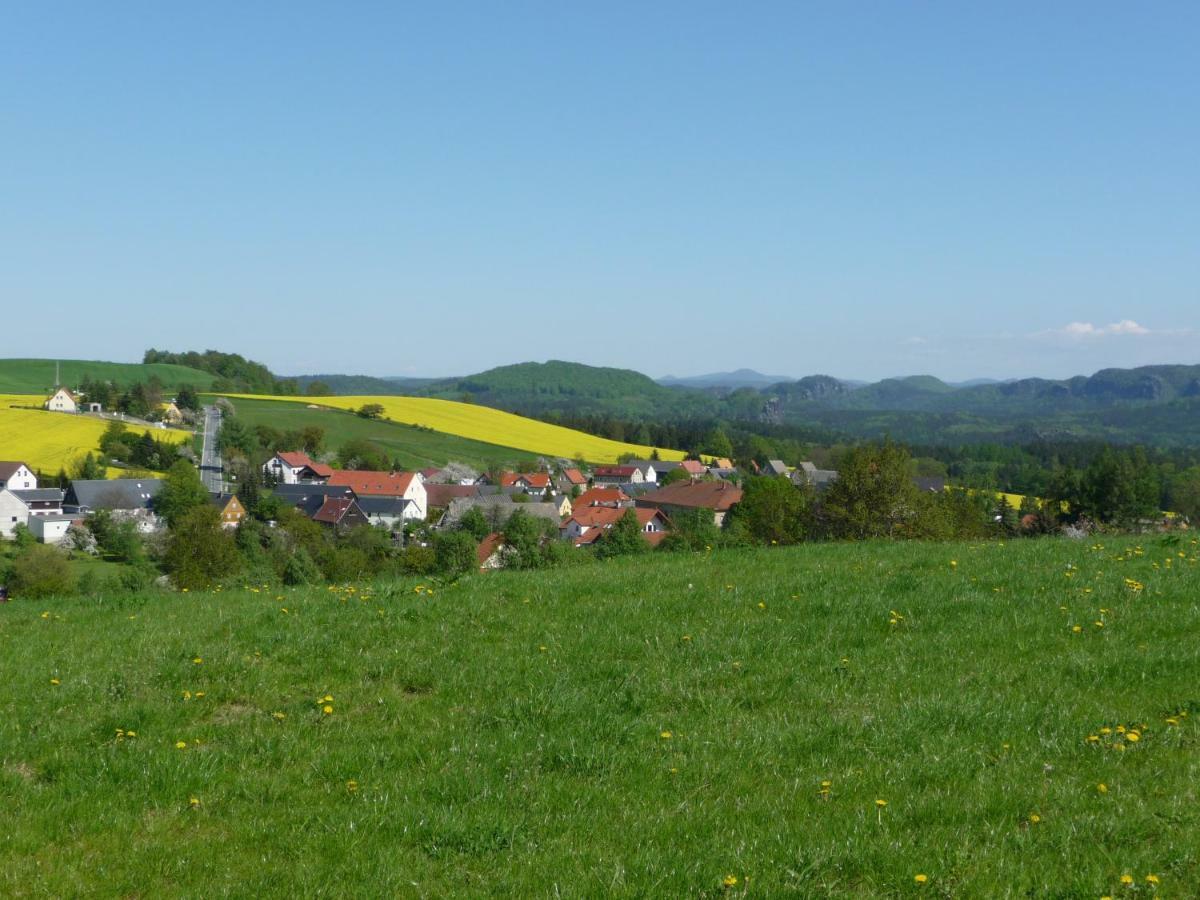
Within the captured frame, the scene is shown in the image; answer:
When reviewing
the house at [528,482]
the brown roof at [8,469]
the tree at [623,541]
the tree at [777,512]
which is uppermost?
the tree at [777,512]

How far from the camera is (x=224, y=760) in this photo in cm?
886

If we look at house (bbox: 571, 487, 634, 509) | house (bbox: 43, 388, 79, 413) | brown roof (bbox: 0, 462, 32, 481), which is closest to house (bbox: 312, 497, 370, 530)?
house (bbox: 571, 487, 634, 509)

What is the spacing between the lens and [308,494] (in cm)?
11269

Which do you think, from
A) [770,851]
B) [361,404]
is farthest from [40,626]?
[361,404]

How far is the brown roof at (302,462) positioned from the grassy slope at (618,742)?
373ft

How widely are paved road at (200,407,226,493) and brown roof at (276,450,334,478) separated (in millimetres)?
8076

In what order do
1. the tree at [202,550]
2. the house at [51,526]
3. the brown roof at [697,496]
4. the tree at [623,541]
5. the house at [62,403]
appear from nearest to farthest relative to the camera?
the tree at [623,541]
the tree at [202,550]
the house at [51,526]
the brown roof at [697,496]
the house at [62,403]

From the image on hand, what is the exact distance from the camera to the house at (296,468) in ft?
411

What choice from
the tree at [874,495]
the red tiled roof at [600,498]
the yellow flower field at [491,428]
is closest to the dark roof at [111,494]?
the red tiled roof at [600,498]

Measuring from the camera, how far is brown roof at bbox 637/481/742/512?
11356cm

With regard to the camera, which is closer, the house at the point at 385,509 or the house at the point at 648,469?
the house at the point at 385,509

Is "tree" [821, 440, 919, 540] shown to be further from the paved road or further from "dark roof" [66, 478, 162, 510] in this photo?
the paved road

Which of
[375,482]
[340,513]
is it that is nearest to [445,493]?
[375,482]

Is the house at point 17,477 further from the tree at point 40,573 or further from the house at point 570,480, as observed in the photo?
the house at point 570,480
